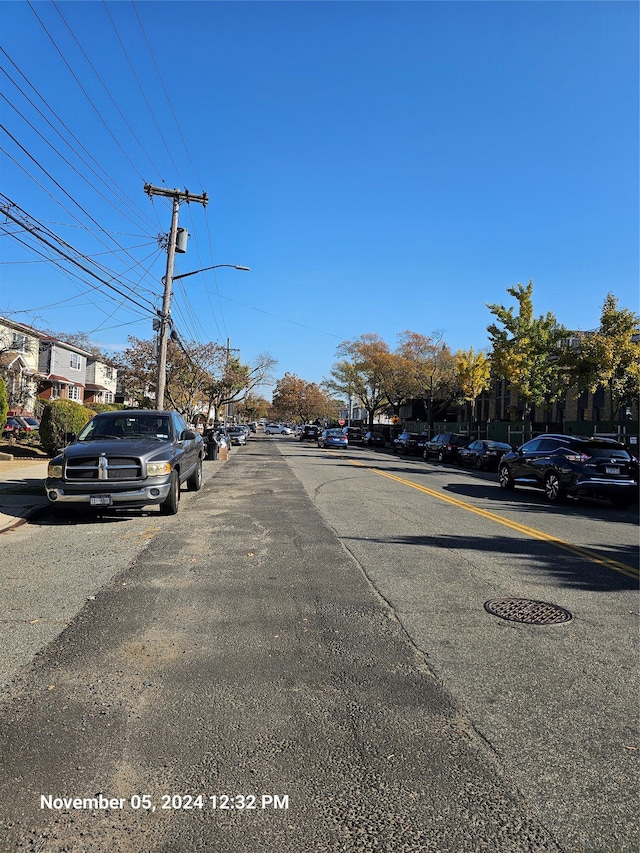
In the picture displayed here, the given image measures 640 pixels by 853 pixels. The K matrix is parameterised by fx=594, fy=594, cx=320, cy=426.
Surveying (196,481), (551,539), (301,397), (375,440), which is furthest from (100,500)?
(301,397)

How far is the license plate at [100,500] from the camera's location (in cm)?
927

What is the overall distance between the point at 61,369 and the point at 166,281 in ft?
109

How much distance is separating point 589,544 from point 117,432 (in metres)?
8.16

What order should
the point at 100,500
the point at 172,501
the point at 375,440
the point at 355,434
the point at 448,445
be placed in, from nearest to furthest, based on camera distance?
1. the point at 100,500
2. the point at 172,501
3. the point at 448,445
4. the point at 375,440
5. the point at 355,434

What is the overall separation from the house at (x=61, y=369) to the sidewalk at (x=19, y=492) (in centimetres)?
3239

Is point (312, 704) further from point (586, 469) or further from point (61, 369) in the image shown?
point (61, 369)

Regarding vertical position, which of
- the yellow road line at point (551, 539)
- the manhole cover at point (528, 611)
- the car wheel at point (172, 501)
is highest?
the car wheel at point (172, 501)

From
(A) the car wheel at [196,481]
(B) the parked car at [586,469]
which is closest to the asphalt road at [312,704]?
(A) the car wheel at [196,481]

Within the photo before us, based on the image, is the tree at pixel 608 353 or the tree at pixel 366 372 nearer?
the tree at pixel 608 353

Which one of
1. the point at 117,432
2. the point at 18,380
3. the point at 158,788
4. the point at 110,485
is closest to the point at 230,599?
the point at 158,788

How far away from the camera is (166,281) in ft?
79.6

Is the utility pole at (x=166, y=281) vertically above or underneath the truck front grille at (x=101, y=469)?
above

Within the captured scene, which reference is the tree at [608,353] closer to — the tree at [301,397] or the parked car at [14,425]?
the parked car at [14,425]

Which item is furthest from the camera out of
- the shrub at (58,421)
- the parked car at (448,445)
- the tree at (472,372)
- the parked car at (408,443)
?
the tree at (472,372)
